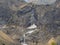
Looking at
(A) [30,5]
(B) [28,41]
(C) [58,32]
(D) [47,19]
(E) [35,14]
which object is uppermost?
(A) [30,5]

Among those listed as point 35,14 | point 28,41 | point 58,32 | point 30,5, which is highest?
point 30,5

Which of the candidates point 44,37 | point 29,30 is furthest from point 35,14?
point 44,37

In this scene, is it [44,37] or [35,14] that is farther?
[35,14]

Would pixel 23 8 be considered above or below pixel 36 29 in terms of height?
above

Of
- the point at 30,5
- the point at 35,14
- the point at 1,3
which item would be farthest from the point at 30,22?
the point at 1,3

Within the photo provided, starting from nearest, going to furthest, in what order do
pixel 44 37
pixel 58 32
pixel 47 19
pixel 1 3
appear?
pixel 44 37 → pixel 58 32 → pixel 47 19 → pixel 1 3

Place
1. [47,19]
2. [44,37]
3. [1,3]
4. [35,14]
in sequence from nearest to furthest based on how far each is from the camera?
[44,37] → [47,19] → [35,14] → [1,3]

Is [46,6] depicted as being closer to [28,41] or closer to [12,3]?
[12,3]

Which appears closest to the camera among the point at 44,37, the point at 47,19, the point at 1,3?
the point at 44,37

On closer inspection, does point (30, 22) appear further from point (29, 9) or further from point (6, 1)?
point (6, 1)
